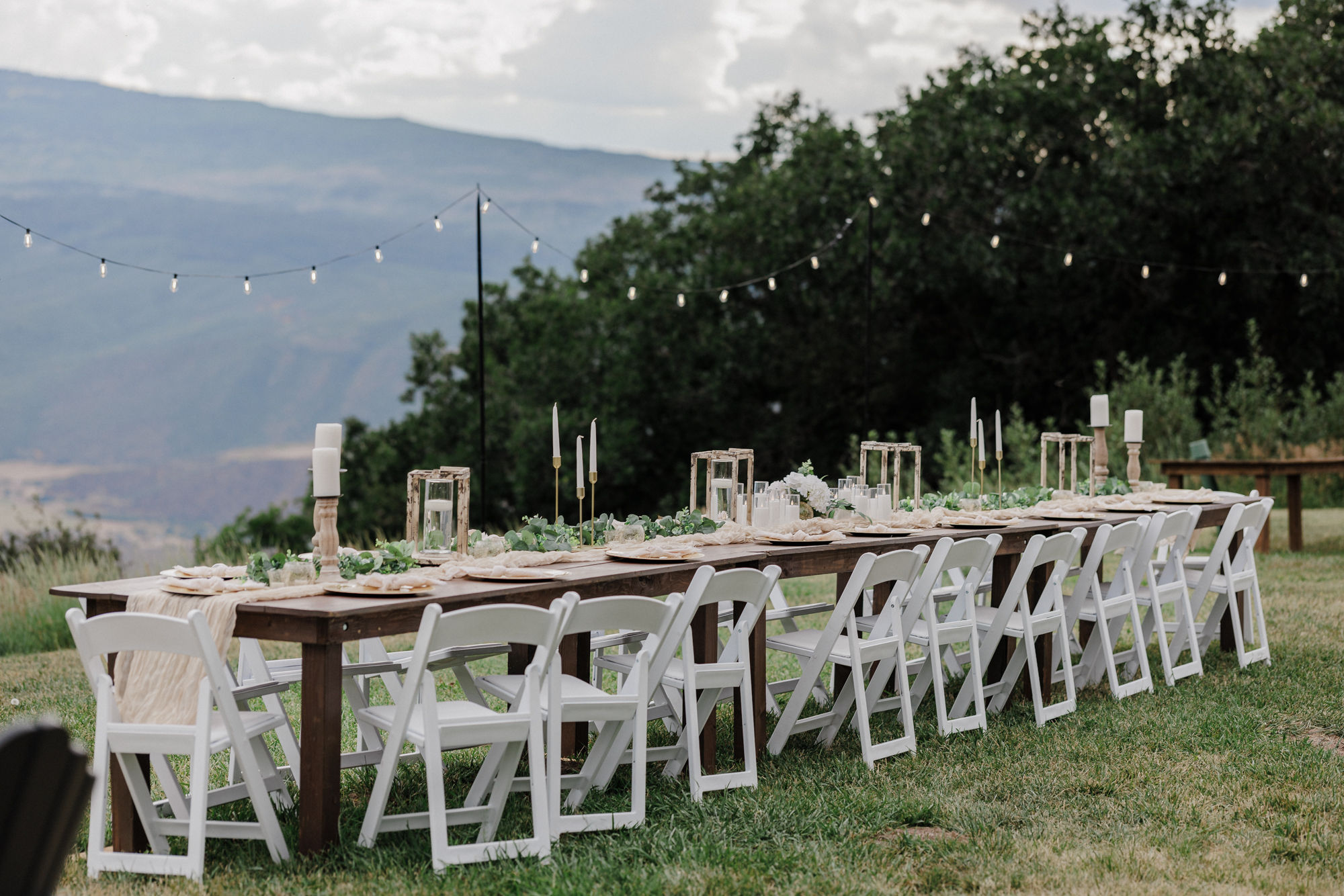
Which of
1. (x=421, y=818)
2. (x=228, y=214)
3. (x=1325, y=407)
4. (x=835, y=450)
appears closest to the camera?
(x=421, y=818)

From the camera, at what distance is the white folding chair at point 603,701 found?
338 cm

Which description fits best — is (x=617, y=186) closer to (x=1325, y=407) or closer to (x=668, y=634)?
A: (x=1325, y=407)

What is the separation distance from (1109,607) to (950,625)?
3.63 feet

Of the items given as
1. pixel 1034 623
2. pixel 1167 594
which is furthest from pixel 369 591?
pixel 1167 594

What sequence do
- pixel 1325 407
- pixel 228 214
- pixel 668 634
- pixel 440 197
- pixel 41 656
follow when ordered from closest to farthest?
pixel 668 634
pixel 41 656
pixel 1325 407
pixel 228 214
pixel 440 197

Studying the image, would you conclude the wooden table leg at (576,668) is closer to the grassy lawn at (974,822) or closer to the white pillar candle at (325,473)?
the grassy lawn at (974,822)

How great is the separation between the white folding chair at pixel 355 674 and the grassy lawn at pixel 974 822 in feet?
0.55

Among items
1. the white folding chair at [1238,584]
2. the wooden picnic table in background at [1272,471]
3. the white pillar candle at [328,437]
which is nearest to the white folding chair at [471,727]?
the white pillar candle at [328,437]

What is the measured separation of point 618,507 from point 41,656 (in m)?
13.6

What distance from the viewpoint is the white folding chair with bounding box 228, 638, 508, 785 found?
12.6ft

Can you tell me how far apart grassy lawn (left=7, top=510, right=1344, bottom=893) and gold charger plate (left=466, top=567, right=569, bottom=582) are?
2.34ft

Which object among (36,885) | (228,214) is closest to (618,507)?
(36,885)

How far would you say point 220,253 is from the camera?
51312mm

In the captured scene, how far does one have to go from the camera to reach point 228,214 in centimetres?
5056
